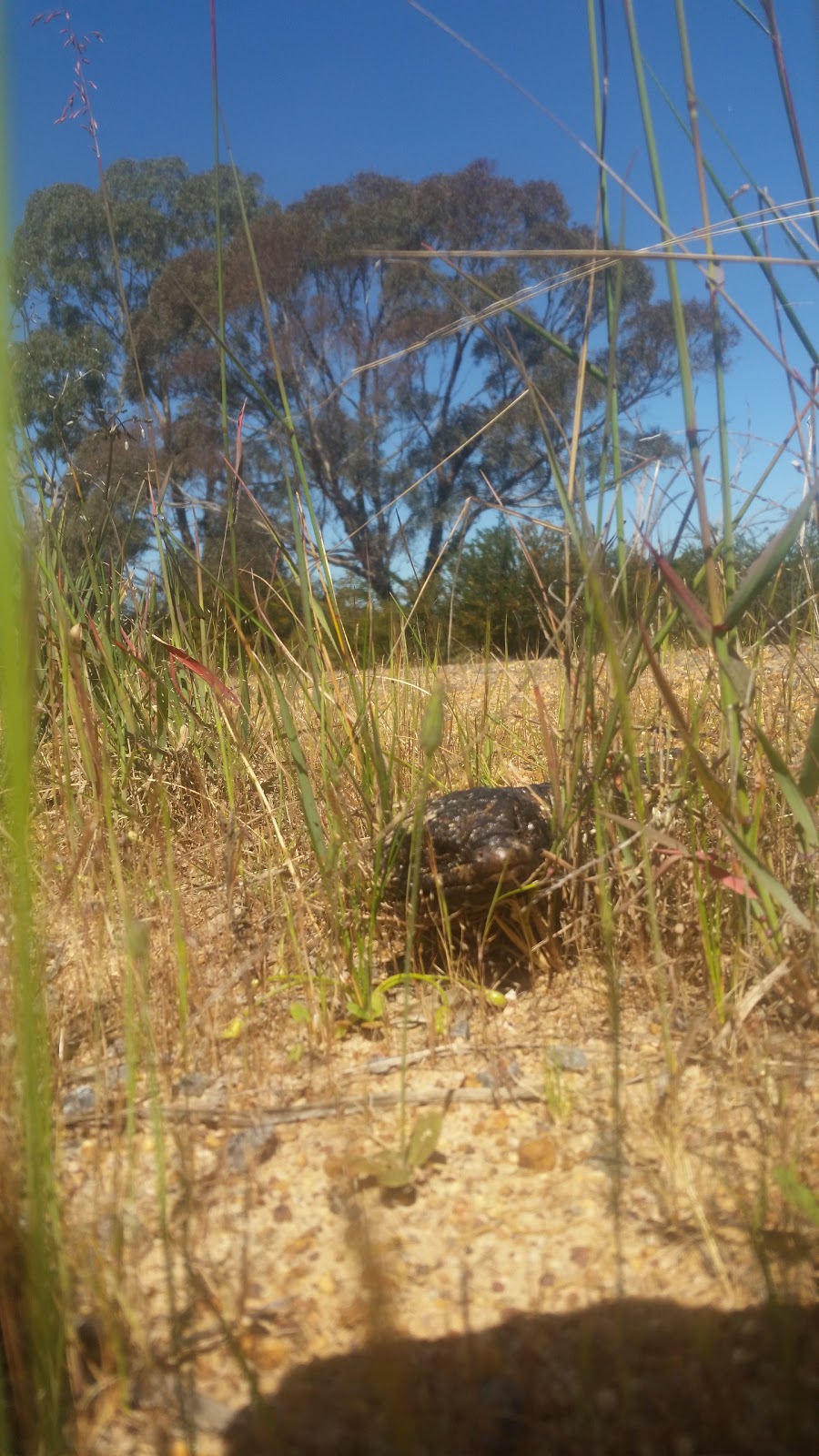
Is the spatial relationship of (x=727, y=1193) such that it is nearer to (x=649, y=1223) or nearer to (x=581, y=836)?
(x=649, y=1223)

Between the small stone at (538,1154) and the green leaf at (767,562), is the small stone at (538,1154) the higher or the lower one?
the lower one

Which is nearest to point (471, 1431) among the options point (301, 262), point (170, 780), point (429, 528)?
point (170, 780)

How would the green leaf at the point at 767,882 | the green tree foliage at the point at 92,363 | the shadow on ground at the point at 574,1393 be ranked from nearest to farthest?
the shadow on ground at the point at 574,1393 < the green leaf at the point at 767,882 < the green tree foliage at the point at 92,363

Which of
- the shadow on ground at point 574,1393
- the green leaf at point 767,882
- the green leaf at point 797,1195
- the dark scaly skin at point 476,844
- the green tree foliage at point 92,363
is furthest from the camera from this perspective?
the green tree foliage at point 92,363

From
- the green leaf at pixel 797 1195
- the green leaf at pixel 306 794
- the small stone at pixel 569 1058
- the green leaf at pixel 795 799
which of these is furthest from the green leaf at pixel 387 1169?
the green leaf at pixel 795 799

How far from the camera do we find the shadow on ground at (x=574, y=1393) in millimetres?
533

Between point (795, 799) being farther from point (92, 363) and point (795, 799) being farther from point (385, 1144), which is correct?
point (92, 363)

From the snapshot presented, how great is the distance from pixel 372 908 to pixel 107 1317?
58cm

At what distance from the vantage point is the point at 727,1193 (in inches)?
29.1

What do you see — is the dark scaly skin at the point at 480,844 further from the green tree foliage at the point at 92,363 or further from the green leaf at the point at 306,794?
the green tree foliage at the point at 92,363

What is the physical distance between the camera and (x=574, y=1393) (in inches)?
22.8


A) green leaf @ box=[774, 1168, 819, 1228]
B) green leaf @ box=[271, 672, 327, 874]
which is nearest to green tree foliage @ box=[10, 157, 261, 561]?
green leaf @ box=[271, 672, 327, 874]

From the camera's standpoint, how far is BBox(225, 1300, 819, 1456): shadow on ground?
0.53m

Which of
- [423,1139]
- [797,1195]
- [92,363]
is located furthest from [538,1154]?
[92,363]
